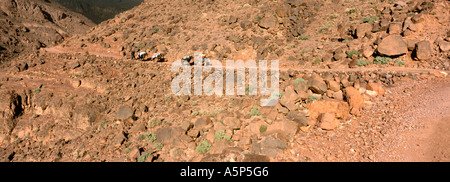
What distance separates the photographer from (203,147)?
10.4 metres

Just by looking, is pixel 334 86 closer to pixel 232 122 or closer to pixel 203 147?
pixel 232 122

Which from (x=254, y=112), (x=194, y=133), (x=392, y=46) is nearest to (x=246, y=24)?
(x=392, y=46)

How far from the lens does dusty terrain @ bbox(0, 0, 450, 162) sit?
9391mm

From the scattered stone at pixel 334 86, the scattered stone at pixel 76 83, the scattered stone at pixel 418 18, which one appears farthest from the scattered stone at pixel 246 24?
the scattered stone at pixel 76 83

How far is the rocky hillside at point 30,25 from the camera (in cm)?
3749

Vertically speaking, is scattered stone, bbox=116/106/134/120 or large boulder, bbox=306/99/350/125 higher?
large boulder, bbox=306/99/350/125

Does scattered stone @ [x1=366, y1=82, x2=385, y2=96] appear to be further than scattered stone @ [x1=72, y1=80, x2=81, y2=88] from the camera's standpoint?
No

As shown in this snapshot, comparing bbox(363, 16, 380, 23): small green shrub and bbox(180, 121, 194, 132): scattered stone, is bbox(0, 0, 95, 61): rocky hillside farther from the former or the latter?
bbox(363, 16, 380, 23): small green shrub

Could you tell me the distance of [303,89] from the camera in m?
12.2

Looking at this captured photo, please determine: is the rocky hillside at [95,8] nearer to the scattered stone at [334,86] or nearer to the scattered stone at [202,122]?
the scattered stone at [202,122]

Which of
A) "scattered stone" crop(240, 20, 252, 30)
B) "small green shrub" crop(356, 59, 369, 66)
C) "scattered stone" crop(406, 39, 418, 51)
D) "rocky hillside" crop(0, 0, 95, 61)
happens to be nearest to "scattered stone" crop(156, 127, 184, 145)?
"small green shrub" crop(356, 59, 369, 66)

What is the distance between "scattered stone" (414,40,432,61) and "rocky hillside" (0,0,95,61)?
39.9m
